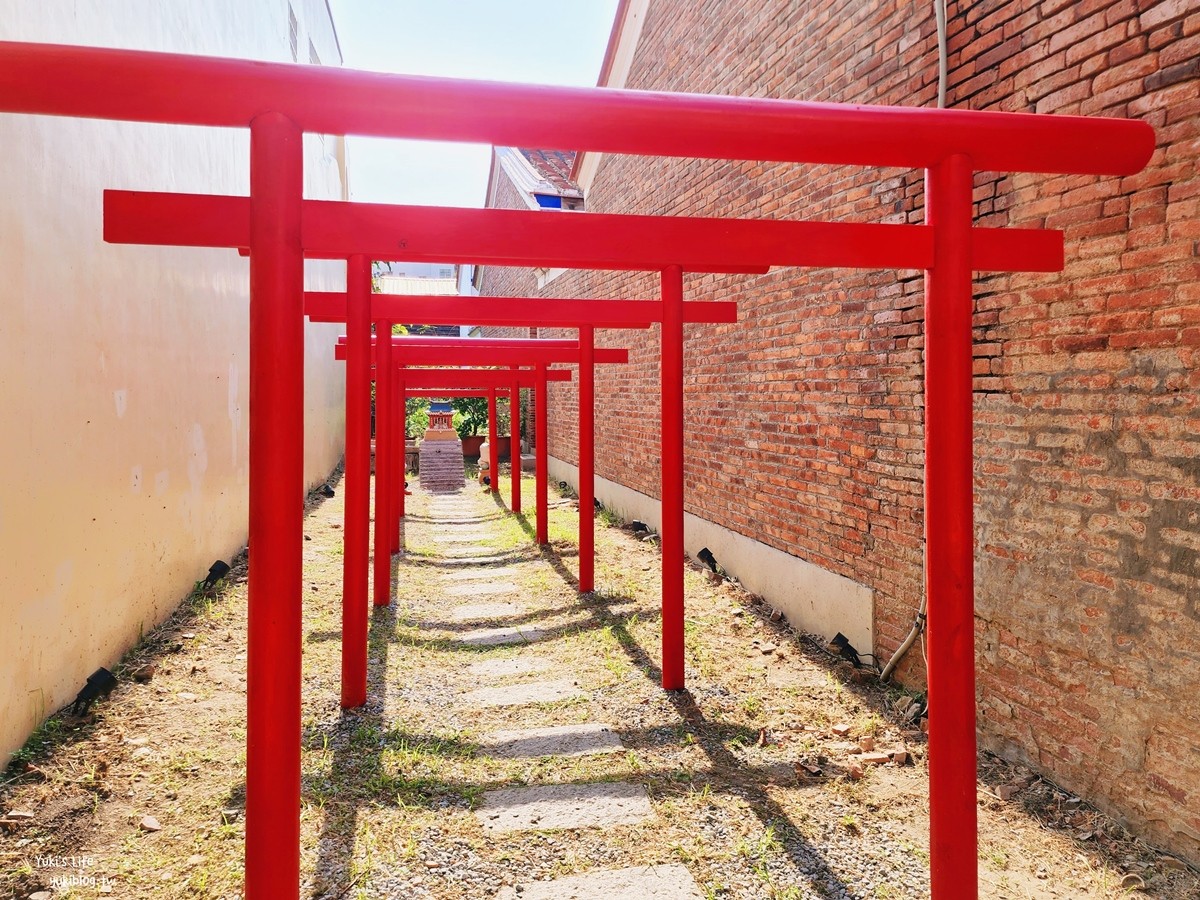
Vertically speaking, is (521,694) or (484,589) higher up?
(484,589)

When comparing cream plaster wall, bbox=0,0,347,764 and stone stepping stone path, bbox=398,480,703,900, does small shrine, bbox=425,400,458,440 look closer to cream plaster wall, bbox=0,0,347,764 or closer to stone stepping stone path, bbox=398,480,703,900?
cream plaster wall, bbox=0,0,347,764

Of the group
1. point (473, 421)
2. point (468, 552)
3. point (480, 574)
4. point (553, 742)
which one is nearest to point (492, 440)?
point (468, 552)

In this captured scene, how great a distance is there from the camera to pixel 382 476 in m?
6.56

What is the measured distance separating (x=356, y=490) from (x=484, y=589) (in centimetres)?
275

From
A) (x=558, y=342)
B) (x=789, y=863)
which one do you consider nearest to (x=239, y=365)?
(x=558, y=342)

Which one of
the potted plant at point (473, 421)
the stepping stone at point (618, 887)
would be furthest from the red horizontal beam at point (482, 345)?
the potted plant at point (473, 421)

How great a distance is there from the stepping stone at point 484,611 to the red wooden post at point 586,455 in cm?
63

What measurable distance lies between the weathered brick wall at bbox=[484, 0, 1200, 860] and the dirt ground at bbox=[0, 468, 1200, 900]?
42 cm

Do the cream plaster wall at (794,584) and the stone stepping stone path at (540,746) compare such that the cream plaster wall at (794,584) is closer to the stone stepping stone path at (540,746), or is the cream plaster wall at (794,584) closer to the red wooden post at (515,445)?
the stone stepping stone path at (540,746)

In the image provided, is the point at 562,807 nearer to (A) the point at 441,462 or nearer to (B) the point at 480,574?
(B) the point at 480,574

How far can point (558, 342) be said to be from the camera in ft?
24.3

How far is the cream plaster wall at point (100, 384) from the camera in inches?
118

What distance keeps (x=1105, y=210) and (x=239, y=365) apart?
21.0 ft

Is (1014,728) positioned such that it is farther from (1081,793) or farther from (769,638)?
(769,638)
